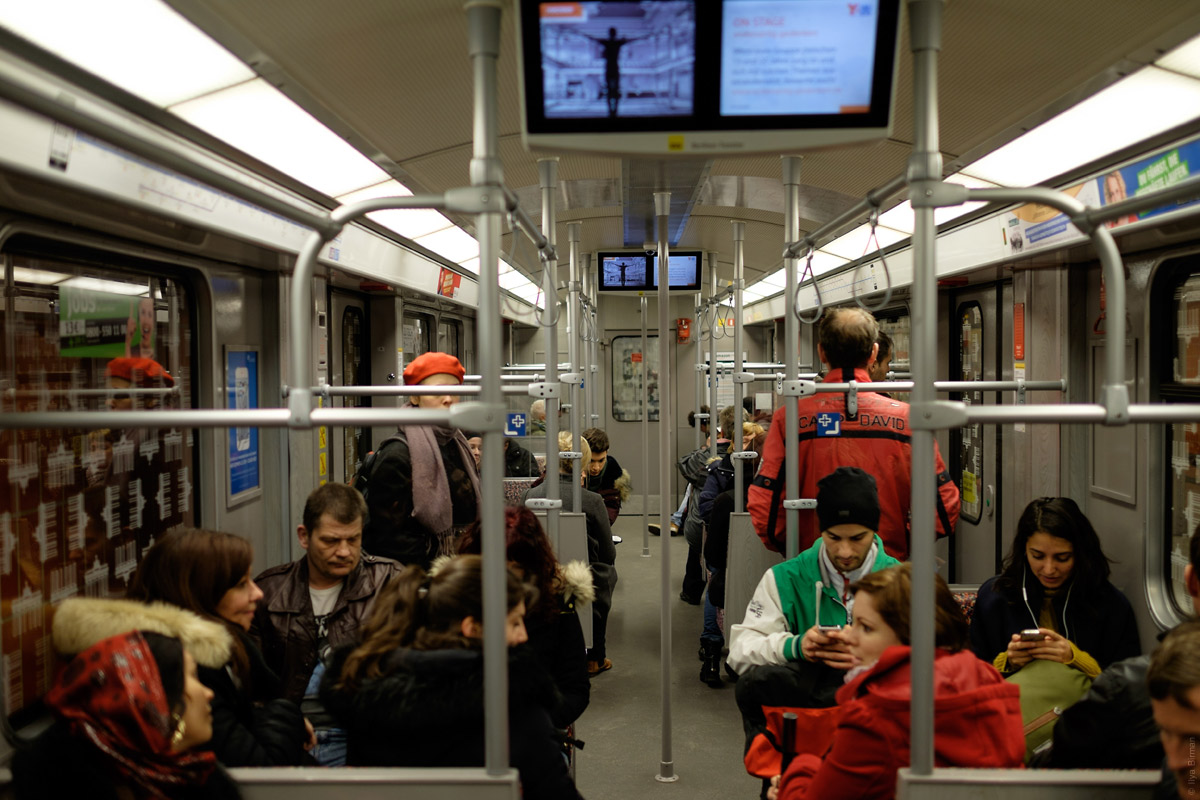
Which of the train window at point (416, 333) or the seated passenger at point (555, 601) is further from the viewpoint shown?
the train window at point (416, 333)

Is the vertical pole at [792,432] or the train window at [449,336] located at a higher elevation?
the train window at [449,336]

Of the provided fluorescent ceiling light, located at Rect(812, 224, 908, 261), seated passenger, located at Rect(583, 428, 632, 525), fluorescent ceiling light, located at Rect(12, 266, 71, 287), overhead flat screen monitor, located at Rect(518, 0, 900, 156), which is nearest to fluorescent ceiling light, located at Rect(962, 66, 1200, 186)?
overhead flat screen monitor, located at Rect(518, 0, 900, 156)

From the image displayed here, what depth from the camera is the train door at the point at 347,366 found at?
17.6ft

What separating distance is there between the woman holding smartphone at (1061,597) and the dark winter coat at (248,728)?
2150mm

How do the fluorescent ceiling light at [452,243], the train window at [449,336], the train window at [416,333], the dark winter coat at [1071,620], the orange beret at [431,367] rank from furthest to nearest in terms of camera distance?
1. the train window at [449,336]
2. the train window at [416,333]
3. the fluorescent ceiling light at [452,243]
4. the orange beret at [431,367]
5. the dark winter coat at [1071,620]

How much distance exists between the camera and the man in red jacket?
11.6 feet

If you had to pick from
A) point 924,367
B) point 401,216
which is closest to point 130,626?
point 924,367

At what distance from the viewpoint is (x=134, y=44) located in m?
2.12

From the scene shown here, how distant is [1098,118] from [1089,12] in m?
0.85

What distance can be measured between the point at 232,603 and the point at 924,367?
5.67ft

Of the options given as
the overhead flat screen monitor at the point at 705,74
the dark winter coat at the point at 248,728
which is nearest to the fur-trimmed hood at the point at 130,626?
the dark winter coat at the point at 248,728

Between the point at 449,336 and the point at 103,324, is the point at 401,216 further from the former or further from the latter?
the point at 449,336

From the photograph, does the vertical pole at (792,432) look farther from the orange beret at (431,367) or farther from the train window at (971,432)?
the train window at (971,432)

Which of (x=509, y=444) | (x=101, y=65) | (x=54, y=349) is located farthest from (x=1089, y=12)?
(x=509, y=444)
